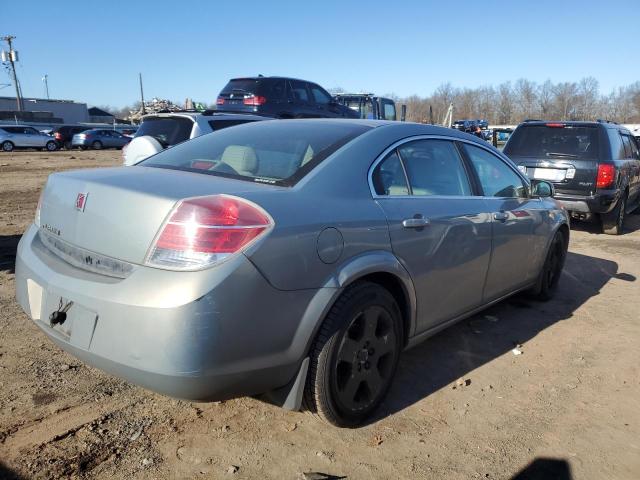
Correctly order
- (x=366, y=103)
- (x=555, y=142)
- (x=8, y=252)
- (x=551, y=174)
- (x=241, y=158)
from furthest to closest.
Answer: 1. (x=366, y=103)
2. (x=555, y=142)
3. (x=551, y=174)
4. (x=8, y=252)
5. (x=241, y=158)

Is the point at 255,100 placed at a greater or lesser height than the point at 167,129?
greater

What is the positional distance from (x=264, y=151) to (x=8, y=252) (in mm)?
4308

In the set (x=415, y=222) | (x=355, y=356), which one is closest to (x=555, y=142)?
(x=415, y=222)

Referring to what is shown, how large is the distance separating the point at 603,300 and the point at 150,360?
4.71 m

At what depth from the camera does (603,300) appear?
17.3 feet

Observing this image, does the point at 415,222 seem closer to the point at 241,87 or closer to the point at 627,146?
the point at 627,146

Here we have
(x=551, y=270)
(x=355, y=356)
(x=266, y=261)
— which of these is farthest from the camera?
(x=551, y=270)

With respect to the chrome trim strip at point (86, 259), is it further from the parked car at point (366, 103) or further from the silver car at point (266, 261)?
the parked car at point (366, 103)

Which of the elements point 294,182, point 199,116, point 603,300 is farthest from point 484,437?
point 199,116

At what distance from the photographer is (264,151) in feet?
10.1

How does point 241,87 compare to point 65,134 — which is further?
point 65,134

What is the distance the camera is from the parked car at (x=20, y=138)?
1168 inches

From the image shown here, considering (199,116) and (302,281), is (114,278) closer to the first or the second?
(302,281)

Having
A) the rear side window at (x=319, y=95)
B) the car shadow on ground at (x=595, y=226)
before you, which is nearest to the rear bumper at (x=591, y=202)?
the car shadow on ground at (x=595, y=226)
